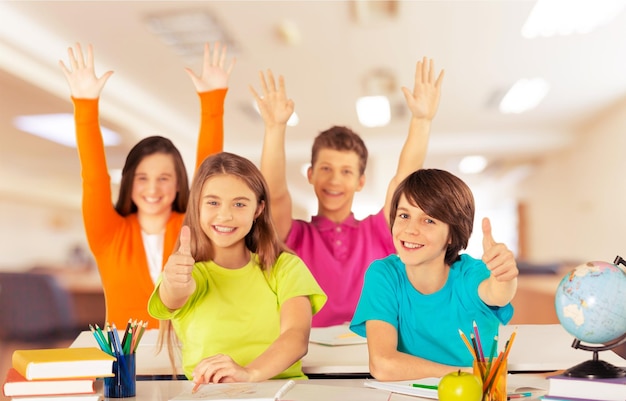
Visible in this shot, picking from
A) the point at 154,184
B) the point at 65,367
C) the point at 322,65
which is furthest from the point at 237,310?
the point at 322,65

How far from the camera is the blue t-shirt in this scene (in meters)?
1.73

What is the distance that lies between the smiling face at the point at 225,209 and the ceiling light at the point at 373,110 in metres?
5.44

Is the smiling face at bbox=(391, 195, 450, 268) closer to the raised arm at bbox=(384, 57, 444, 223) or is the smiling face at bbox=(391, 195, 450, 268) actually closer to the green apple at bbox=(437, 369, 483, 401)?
the green apple at bbox=(437, 369, 483, 401)

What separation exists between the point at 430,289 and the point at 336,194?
0.94m

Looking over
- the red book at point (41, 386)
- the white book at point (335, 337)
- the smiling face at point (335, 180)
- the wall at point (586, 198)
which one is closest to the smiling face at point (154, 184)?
the smiling face at point (335, 180)

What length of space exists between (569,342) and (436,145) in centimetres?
745

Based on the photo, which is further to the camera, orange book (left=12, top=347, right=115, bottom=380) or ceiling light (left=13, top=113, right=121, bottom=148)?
ceiling light (left=13, top=113, right=121, bottom=148)

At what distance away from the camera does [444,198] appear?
5.65 ft

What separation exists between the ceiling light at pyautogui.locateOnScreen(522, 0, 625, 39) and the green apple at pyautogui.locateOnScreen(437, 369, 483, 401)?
3882 mm

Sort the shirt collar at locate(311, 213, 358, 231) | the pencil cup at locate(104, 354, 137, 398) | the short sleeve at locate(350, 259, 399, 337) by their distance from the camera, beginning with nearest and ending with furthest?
the pencil cup at locate(104, 354, 137, 398) → the short sleeve at locate(350, 259, 399, 337) → the shirt collar at locate(311, 213, 358, 231)

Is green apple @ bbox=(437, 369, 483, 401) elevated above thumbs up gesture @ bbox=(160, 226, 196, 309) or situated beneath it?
situated beneath

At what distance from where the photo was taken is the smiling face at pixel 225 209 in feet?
5.86

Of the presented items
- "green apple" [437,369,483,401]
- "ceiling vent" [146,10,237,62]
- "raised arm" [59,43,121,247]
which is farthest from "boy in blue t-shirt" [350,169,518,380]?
"ceiling vent" [146,10,237,62]

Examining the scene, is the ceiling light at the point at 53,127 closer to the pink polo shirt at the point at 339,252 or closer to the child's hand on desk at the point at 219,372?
the pink polo shirt at the point at 339,252
